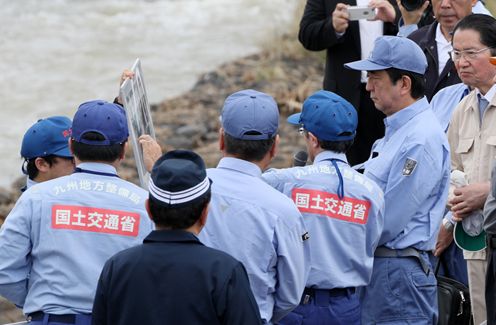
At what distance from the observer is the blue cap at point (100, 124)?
4.84 meters

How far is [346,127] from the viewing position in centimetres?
525

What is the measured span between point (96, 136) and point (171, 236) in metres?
0.97

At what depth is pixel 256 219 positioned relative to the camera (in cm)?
471

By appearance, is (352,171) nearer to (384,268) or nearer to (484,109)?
(384,268)

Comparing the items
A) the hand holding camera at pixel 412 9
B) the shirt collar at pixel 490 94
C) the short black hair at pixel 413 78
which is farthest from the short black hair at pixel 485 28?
the hand holding camera at pixel 412 9

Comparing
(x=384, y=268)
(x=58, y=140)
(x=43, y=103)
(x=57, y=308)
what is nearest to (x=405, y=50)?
(x=384, y=268)

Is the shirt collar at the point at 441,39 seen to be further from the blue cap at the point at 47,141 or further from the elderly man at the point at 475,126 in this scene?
the blue cap at the point at 47,141

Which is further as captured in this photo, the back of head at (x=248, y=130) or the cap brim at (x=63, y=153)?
the cap brim at (x=63, y=153)

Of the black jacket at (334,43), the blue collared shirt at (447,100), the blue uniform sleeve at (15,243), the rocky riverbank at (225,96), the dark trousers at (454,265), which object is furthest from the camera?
the rocky riverbank at (225,96)

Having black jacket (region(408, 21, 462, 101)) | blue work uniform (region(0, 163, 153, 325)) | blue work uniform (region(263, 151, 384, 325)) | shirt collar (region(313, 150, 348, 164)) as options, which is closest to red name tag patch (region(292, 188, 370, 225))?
blue work uniform (region(263, 151, 384, 325))

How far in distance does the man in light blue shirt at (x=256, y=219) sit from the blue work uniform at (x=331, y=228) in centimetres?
27

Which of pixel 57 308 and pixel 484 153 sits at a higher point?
pixel 484 153

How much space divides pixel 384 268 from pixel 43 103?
33.4ft

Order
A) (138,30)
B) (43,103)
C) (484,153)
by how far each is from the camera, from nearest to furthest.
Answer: (484,153), (43,103), (138,30)
